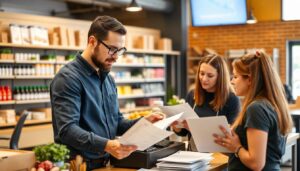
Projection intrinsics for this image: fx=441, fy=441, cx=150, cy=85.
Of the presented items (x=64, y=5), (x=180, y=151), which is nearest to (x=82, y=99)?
(x=180, y=151)

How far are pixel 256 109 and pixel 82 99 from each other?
1003 millimetres

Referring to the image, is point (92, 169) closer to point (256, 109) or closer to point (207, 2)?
point (256, 109)

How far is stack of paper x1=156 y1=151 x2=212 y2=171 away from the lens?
253 cm

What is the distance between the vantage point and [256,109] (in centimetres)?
237

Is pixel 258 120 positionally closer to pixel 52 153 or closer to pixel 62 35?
pixel 52 153

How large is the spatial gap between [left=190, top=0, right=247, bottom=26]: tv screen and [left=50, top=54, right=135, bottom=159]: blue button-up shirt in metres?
7.34

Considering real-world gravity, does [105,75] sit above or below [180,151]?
above

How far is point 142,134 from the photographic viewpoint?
2.28m

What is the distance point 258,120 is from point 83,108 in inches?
39.5

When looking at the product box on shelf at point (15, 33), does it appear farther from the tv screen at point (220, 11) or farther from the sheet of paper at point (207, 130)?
the sheet of paper at point (207, 130)

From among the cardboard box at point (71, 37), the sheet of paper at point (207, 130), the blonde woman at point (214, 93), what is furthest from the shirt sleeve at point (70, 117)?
the cardboard box at point (71, 37)

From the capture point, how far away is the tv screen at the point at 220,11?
31.9 feet

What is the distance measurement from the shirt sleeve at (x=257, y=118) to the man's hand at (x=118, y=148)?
24.9 inches

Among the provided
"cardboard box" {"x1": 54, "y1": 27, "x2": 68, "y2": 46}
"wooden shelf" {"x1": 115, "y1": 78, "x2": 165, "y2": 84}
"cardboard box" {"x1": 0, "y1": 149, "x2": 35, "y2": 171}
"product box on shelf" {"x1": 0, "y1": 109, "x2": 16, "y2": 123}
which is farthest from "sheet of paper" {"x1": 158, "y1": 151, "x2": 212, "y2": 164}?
"wooden shelf" {"x1": 115, "y1": 78, "x2": 165, "y2": 84}
